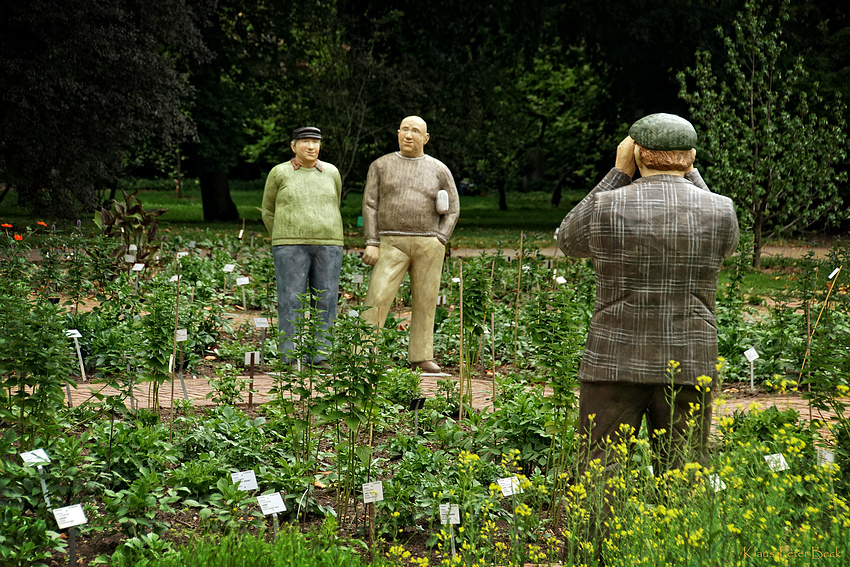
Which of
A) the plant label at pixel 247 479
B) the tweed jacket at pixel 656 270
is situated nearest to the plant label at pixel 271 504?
the plant label at pixel 247 479

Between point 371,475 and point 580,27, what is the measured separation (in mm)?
20362

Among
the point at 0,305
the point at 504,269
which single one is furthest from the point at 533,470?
the point at 504,269

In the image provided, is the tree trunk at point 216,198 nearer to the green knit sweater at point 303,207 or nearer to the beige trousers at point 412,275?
the green knit sweater at point 303,207

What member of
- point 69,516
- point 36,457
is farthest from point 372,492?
point 36,457

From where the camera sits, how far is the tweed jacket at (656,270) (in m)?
2.97

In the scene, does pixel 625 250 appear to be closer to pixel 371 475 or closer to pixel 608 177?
pixel 608 177

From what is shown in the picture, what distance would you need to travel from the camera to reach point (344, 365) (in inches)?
148

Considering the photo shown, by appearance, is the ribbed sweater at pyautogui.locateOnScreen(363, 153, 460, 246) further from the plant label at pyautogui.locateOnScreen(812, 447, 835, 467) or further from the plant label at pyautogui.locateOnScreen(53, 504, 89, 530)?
the plant label at pyautogui.locateOnScreen(53, 504, 89, 530)

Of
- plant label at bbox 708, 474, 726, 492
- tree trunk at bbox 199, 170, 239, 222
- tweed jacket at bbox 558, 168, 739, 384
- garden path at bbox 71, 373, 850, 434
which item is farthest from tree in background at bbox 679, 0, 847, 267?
tree trunk at bbox 199, 170, 239, 222

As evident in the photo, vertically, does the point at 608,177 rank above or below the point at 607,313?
above

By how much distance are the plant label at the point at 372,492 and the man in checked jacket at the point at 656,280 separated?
2.83ft

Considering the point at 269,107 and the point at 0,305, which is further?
the point at 269,107

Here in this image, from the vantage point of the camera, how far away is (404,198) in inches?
251

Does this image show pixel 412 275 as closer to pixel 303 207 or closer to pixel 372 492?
pixel 303 207
